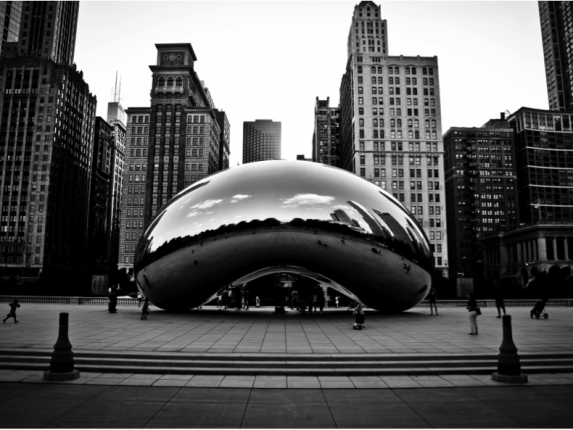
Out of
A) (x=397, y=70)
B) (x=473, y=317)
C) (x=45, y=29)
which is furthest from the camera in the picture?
(x=45, y=29)

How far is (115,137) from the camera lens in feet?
591

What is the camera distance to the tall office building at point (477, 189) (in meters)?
152

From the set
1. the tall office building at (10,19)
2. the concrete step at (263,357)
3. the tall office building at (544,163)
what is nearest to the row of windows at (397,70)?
the tall office building at (544,163)

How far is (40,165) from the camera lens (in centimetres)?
11588

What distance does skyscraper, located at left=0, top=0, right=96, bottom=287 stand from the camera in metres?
112

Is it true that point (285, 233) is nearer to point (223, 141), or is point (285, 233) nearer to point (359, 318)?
point (359, 318)

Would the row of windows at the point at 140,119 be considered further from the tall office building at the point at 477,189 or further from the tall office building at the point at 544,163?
the tall office building at the point at 544,163

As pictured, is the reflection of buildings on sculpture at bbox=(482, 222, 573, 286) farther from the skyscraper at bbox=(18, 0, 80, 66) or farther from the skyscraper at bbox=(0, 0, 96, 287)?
the skyscraper at bbox=(18, 0, 80, 66)

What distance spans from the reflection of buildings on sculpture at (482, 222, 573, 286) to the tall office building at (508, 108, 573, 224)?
152ft

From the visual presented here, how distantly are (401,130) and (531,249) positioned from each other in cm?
4386

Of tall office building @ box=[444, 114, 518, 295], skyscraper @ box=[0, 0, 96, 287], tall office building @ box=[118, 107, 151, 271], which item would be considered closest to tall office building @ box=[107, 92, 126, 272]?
skyscraper @ box=[0, 0, 96, 287]

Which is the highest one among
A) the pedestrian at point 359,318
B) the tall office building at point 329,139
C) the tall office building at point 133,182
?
the tall office building at point 329,139

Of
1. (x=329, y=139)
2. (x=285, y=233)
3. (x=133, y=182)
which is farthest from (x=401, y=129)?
(x=285, y=233)

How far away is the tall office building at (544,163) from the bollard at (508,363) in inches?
6675
